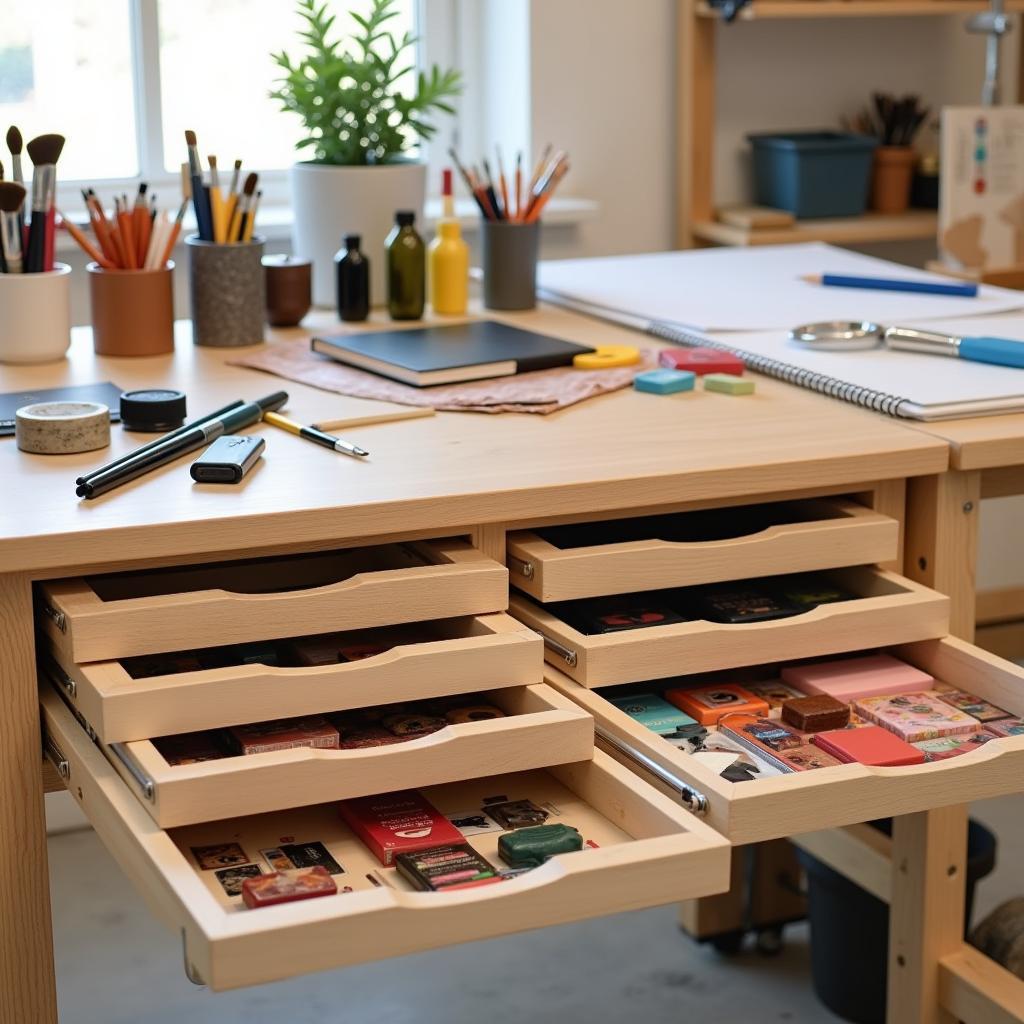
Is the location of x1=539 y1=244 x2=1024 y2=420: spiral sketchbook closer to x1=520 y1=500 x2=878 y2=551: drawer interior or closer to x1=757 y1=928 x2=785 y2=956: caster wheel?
x1=520 y1=500 x2=878 y2=551: drawer interior

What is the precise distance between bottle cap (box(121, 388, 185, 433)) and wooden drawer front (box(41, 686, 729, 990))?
30 cm

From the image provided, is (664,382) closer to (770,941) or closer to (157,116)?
(770,941)

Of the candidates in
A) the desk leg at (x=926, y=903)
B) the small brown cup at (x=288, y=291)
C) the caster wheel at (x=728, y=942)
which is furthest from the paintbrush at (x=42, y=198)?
the caster wheel at (x=728, y=942)

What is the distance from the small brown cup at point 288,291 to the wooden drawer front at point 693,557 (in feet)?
2.02

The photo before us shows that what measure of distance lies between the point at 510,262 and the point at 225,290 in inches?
13.8

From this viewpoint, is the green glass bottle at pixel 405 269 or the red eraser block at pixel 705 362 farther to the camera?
the green glass bottle at pixel 405 269

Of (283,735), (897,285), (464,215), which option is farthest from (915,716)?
(464,215)

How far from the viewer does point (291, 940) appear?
796mm

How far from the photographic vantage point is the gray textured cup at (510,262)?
5.97 feet

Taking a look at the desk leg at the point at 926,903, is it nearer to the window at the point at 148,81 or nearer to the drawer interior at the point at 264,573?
the drawer interior at the point at 264,573

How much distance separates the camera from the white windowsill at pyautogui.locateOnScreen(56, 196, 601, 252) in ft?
7.71

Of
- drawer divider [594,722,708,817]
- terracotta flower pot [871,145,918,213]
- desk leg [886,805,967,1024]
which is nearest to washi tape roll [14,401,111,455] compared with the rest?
drawer divider [594,722,708,817]

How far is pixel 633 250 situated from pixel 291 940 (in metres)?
1.94

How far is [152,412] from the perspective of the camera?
128 centimetres
